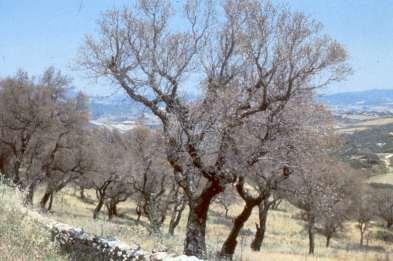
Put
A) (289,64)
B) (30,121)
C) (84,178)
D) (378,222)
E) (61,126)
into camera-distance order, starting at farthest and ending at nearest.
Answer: (378,222) < (84,178) < (61,126) < (30,121) < (289,64)

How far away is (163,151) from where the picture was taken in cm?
2050

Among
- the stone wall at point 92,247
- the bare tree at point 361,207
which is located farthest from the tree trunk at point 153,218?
the bare tree at point 361,207

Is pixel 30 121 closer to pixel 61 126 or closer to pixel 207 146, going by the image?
pixel 61 126

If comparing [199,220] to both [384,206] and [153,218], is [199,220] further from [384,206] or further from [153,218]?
[384,206]

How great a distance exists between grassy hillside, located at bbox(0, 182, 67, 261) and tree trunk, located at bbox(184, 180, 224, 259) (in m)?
6.42

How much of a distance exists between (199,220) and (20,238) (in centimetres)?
862

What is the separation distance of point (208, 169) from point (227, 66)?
13.1 feet

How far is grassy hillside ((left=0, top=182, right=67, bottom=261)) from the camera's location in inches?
407

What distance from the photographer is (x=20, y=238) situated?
37.7ft

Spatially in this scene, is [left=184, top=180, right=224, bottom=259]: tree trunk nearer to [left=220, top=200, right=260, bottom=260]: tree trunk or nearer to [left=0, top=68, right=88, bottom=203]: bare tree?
[left=220, top=200, right=260, bottom=260]: tree trunk


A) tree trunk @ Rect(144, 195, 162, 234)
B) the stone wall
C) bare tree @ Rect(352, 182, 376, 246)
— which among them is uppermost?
bare tree @ Rect(352, 182, 376, 246)

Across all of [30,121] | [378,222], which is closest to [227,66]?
[30,121]

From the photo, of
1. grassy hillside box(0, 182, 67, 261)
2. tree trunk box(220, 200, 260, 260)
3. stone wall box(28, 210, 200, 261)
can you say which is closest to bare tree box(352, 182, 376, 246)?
tree trunk box(220, 200, 260, 260)

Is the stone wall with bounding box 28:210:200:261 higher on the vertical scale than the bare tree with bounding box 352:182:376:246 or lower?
lower
